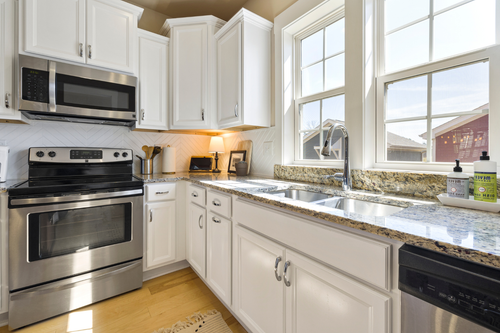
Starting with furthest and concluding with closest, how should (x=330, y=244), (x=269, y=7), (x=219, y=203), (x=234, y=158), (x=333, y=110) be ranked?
(x=234, y=158), (x=269, y=7), (x=333, y=110), (x=219, y=203), (x=330, y=244)

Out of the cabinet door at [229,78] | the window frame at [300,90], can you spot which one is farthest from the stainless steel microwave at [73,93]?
the window frame at [300,90]

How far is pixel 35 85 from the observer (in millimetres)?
1739

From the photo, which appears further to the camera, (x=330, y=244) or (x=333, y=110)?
(x=333, y=110)

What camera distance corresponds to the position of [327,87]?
1.90 m

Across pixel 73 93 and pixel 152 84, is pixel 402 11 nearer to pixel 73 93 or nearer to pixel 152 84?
pixel 152 84

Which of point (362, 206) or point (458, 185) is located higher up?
point (458, 185)

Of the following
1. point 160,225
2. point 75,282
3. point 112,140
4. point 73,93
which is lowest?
point 75,282

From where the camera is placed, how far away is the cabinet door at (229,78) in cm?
212

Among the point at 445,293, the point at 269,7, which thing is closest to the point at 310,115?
the point at 269,7

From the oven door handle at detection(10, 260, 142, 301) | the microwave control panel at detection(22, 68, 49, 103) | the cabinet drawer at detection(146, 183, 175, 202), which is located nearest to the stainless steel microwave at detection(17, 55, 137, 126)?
the microwave control panel at detection(22, 68, 49, 103)

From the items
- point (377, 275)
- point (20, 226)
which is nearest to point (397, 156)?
point (377, 275)

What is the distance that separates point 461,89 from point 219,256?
1740mm

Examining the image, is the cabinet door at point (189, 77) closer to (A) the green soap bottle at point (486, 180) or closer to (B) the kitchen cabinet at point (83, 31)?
(B) the kitchen cabinet at point (83, 31)

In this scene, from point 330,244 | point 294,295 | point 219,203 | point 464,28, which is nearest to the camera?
point 330,244
